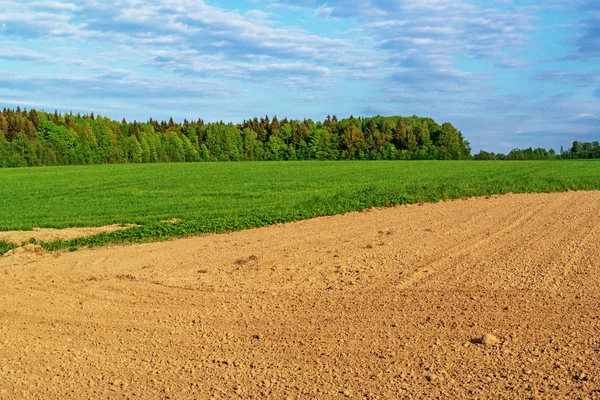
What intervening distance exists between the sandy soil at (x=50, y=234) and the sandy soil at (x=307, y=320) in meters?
2.35

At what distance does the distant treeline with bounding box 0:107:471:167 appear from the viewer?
10094 cm

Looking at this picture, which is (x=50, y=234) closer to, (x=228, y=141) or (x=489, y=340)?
(x=489, y=340)

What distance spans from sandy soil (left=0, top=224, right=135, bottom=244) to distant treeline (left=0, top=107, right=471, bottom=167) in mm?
81343

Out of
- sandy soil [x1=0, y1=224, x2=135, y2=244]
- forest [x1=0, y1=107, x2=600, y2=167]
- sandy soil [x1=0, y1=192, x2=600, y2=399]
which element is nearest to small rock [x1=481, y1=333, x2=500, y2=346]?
sandy soil [x1=0, y1=192, x2=600, y2=399]

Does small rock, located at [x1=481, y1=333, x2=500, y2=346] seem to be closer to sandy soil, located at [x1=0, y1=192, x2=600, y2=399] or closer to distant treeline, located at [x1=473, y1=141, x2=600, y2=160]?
sandy soil, located at [x1=0, y1=192, x2=600, y2=399]

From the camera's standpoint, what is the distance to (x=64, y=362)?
21.2 feet

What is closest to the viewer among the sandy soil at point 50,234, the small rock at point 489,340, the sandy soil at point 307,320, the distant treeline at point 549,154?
the sandy soil at point 307,320

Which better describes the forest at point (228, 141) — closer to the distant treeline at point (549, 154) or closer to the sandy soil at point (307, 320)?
the distant treeline at point (549, 154)

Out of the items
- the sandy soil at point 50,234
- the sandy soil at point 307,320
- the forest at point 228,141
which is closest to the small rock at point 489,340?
the sandy soil at point 307,320

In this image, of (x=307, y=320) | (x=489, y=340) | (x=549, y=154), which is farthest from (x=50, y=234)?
(x=549, y=154)

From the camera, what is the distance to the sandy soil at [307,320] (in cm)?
582

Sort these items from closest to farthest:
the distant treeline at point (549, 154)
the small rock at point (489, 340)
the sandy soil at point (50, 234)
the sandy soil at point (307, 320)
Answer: the sandy soil at point (307, 320)
the small rock at point (489, 340)
the sandy soil at point (50, 234)
the distant treeline at point (549, 154)

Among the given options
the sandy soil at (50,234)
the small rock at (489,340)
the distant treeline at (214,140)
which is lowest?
the sandy soil at (50,234)

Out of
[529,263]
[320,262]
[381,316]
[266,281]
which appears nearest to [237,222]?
[320,262]
